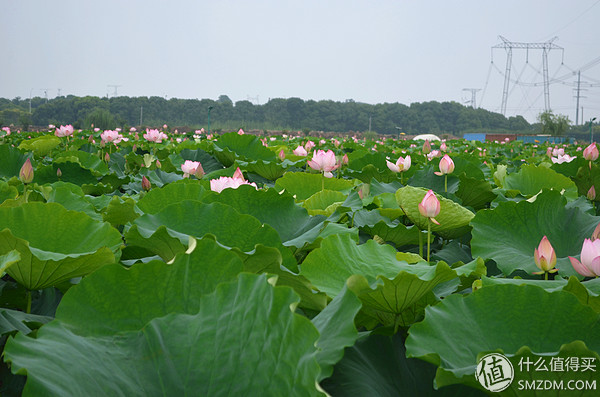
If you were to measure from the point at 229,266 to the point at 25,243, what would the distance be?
33 cm

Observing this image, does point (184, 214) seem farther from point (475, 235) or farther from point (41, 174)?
point (41, 174)

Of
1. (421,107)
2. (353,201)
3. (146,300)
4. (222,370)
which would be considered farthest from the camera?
(421,107)

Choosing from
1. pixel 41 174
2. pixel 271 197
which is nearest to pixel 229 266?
pixel 271 197

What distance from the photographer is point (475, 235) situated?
1.21 meters

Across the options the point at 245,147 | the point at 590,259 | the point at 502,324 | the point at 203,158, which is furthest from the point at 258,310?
the point at 245,147

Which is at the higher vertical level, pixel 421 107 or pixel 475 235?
pixel 421 107

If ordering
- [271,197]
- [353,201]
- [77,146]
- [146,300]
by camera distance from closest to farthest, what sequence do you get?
[146,300], [271,197], [353,201], [77,146]

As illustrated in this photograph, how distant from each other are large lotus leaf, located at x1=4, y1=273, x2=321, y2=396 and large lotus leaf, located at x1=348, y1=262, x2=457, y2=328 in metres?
0.16

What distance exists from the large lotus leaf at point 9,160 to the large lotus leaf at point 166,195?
4.67 feet

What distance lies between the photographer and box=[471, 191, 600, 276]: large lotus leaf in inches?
48.1

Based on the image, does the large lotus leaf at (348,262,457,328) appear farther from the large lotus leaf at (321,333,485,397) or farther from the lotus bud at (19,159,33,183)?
the lotus bud at (19,159,33,183)

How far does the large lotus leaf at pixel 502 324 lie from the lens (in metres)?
0.60

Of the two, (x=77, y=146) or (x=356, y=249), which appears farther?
(x=77, y=146)

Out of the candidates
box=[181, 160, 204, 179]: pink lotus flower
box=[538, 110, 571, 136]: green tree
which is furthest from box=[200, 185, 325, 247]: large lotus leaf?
box=[538, 110, 571, 136]: green tree
